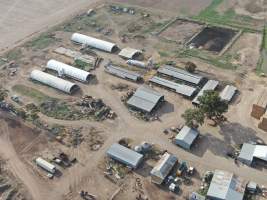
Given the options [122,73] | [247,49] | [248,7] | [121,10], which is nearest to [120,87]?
[122,73]

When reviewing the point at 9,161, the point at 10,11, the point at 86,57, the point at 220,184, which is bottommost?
the point at 9,161

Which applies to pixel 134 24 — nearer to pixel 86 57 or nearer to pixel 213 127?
pixel 86 57

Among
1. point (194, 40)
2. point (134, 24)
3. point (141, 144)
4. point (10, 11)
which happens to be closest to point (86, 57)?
point (134, 24)

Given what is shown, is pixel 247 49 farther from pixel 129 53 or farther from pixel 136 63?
pixel 129 53

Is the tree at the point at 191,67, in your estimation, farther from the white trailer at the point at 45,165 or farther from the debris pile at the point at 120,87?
the white trailer at the point at 45,165

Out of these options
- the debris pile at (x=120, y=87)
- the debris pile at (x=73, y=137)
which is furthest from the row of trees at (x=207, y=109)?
the debris pile at (x=73, y=137)
